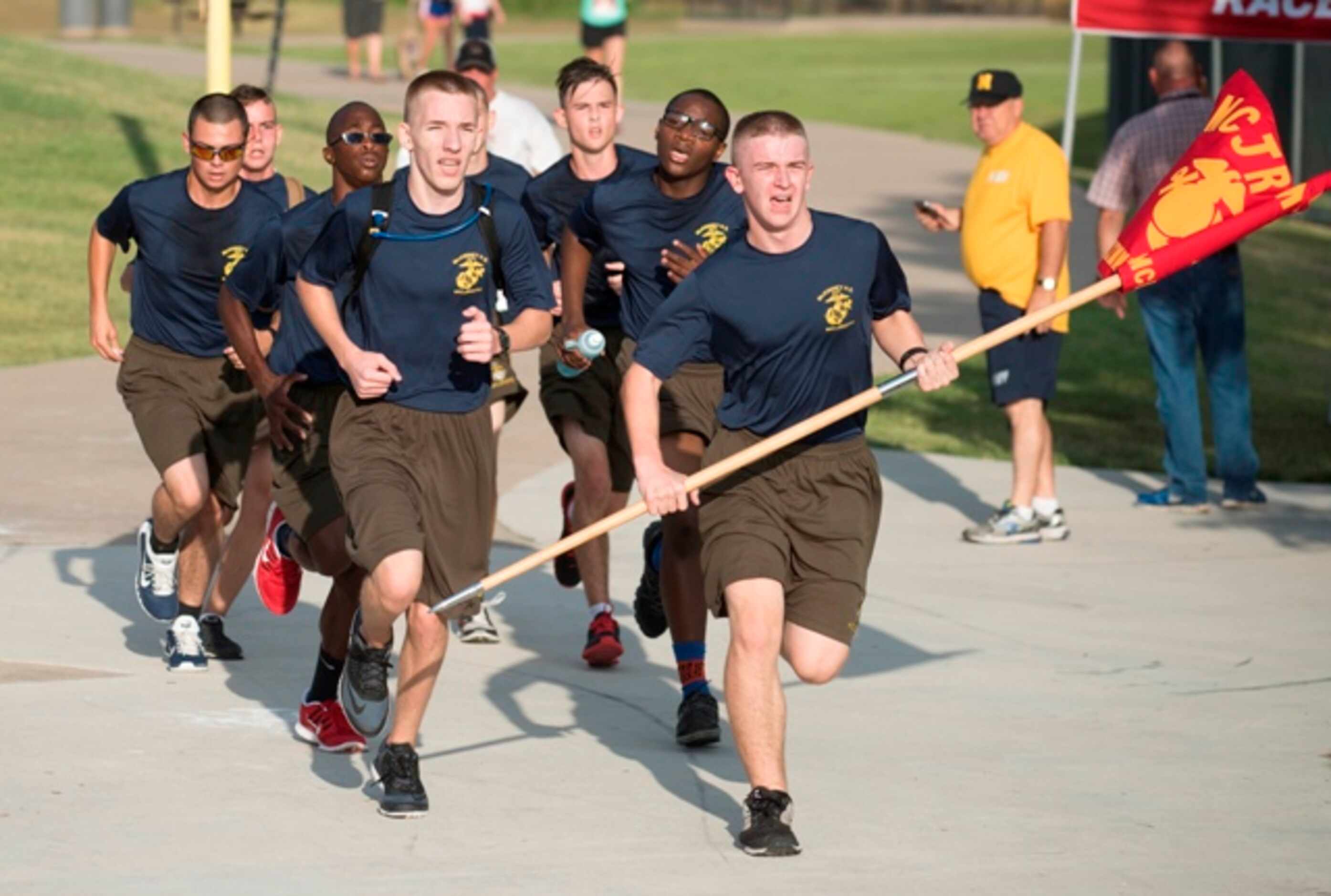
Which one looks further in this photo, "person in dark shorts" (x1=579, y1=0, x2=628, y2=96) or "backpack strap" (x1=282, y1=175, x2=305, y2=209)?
"person in dark shorts" (x1=579, y1=0, x2=628, y2=96)

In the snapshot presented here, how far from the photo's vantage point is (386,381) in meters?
6.60

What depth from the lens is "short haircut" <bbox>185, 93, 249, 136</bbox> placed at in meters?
8.27

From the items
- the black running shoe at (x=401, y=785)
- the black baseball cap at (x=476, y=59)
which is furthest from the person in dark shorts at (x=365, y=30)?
the black running shoe at (x=401, y=785)

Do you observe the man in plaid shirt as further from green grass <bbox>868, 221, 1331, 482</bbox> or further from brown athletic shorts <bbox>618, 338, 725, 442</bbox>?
brown athletic shorts <bbox>618, 338, 725, 442</bbox>

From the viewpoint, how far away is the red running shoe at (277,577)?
25.5 feet

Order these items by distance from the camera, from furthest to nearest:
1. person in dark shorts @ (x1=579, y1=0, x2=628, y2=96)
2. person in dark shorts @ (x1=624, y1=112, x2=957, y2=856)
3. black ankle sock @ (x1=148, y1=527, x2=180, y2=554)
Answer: person in dark shorts @ (x1=579, y1=0, x2=628, y2=96)
black ankle sock @ (x1=148, y1=527, x2=180, y2=554)
person in dark shorts @ (x1=624, y1=112, x2=957, y2=856)

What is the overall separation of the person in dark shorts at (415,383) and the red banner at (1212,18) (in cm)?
729

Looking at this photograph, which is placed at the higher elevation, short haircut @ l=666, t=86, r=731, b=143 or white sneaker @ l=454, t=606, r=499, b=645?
short haircut @ l=666, t=86, r=731, b=143

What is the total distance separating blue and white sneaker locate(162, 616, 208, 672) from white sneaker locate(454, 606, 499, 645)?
3.28 feet

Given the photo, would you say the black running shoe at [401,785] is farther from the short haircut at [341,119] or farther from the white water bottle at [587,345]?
the short haircut at [341,119]

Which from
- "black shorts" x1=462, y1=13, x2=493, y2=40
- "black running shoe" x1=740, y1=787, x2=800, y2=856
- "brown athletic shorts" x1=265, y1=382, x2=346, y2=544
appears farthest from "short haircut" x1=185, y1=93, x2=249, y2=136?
"black shorts" x1=462, y1=13, x2=493, y2=40

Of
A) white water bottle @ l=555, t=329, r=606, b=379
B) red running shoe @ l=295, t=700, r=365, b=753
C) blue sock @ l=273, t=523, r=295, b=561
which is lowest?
red running shoe @ l=295, t=700, r=365, b=753

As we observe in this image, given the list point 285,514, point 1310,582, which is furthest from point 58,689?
point 1310,582

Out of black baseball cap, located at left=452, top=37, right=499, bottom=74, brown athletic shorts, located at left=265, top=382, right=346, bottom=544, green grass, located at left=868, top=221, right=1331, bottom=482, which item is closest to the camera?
brown athletic shorts, located at left=265, top=382, right=346, bottom=544
